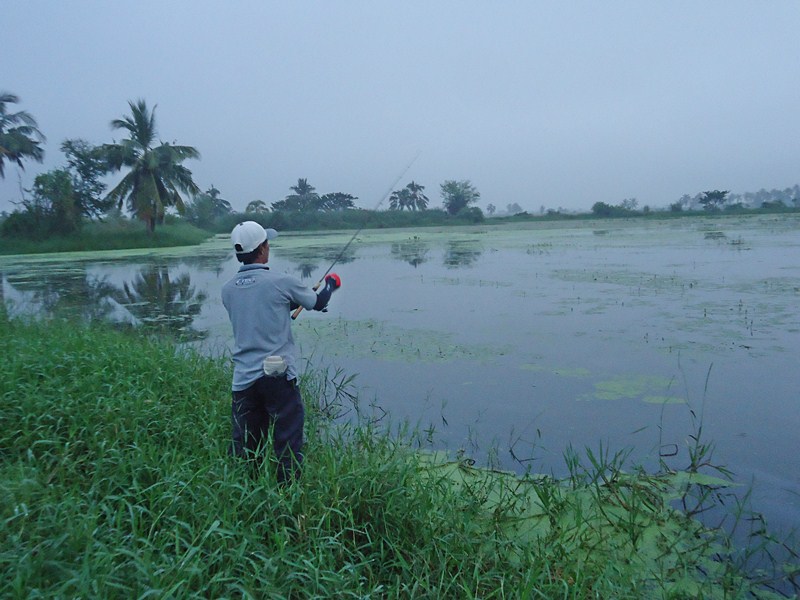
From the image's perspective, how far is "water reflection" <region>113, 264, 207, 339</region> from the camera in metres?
6.61

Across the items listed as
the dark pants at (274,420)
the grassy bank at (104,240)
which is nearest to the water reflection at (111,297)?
the dark pants at (274,420)

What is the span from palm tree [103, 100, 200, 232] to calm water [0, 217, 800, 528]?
988 cm

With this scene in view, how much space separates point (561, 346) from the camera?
5148mm

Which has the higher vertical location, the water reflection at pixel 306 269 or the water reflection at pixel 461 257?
the water reflection at pixel 306 269

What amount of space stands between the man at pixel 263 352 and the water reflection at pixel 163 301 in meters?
3.68

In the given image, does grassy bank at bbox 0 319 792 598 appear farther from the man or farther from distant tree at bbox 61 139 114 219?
distant tree at bbox 61 139 114 219

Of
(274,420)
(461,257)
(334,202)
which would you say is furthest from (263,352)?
(334,202)

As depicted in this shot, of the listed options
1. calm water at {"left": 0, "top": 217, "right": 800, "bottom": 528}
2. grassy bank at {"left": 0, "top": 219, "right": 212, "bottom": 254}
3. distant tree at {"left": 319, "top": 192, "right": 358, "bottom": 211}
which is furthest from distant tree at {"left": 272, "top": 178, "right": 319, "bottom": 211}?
calm water at {"left": 0, "top": 217, "right": 800, "bottom": 528}

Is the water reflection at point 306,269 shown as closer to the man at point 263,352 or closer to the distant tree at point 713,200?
the man at point 263,352

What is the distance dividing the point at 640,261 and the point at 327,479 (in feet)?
33.6

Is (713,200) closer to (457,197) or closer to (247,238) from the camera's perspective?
(457,197)

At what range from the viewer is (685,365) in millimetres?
4406

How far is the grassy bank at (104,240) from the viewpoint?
1995 cm

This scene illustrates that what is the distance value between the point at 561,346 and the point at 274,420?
3384 mm
